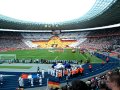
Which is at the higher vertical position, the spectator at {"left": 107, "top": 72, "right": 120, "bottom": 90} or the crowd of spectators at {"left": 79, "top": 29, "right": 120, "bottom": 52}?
the crowd of spectators at {"left": 79, "top": 29, "right": 120, "bottom": 52}

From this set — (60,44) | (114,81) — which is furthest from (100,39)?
(114,81)

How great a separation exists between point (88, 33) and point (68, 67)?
7203cm

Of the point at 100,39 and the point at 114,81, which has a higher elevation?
the point at 100,39

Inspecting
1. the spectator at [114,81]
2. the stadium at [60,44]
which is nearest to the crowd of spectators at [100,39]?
the stadium at [60,44]

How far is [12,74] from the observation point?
24.9 metres

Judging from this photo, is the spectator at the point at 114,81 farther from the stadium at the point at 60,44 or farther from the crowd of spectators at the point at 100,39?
the crowd of spectators at the point at 100,39

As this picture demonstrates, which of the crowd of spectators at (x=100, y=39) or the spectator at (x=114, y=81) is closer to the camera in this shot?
the spectator at (x=114, y=81)

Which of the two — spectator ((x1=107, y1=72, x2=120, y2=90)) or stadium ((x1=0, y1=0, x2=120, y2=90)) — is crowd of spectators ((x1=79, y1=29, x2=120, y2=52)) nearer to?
stadium ((x1=0, y1=0, x2=120, y2=90))

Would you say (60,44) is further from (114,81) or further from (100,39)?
(114,81)

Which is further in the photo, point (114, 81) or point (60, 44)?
point (60, 44)

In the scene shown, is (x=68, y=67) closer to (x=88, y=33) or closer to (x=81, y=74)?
(x=81, y=74)

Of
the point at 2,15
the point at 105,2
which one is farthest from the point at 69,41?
the point at 105,2

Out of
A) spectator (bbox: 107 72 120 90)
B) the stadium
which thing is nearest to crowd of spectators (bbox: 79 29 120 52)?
the stadium

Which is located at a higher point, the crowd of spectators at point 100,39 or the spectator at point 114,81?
the crowd of spectators at point 100,39
